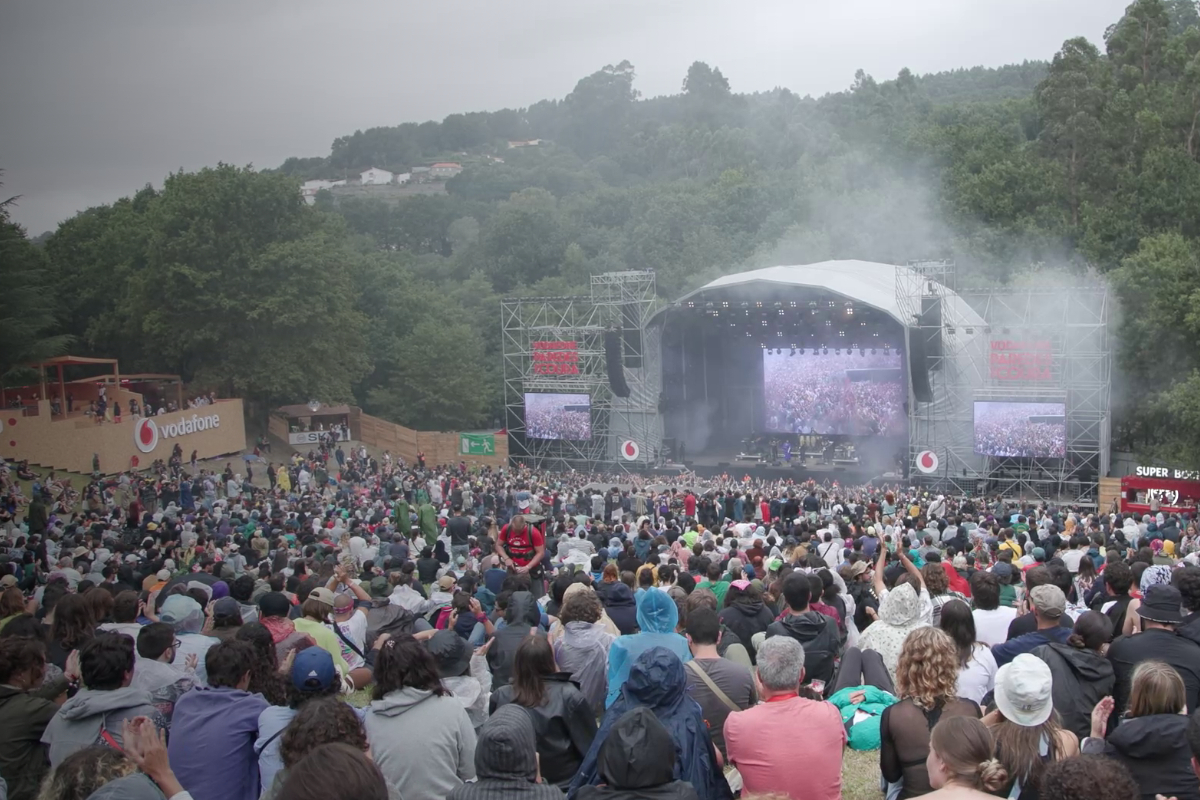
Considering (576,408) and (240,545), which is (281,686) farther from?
(576,408)

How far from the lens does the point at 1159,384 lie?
30.0 meters

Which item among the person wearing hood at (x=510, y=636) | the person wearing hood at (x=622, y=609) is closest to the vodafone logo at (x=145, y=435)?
the person wearing hood at (x=622, y=609)

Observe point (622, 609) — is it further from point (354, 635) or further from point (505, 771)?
point (505, 771)

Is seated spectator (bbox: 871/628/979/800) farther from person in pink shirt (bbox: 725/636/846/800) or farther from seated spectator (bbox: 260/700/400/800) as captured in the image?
seated spectator (bbox: 260/700/400/800)

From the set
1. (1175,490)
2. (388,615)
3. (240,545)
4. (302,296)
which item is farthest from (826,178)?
(388,615)

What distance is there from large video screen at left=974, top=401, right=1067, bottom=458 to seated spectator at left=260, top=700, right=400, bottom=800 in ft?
77.1

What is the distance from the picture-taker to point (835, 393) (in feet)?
94.7

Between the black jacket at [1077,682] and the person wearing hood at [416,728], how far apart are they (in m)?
2.47

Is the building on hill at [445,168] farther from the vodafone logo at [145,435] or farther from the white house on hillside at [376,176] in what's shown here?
the vodafone logo at [145,435]

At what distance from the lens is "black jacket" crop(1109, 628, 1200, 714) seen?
4.82 meters

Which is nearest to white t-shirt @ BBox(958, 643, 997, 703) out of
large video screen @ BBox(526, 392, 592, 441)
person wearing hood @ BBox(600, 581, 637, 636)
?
person wearing hood @ BBox(600, 581, 637, 636)

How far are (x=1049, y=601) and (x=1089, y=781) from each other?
241cm

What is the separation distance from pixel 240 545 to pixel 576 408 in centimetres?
1784

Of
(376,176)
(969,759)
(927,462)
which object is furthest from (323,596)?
(376,176)
